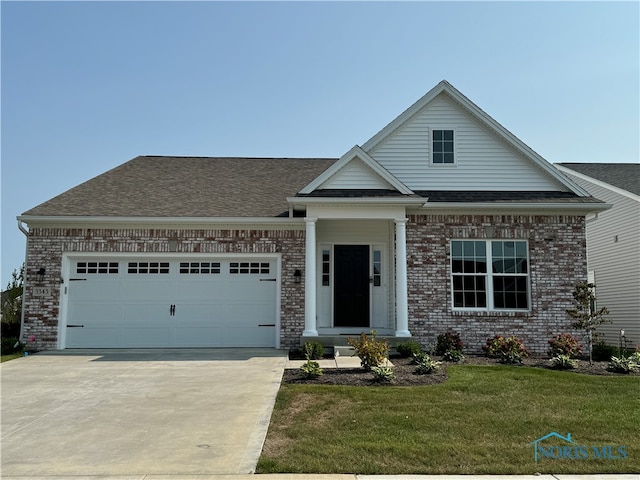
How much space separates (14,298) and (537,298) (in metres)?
13.8

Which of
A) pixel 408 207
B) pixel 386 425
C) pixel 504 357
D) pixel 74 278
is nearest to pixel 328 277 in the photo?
pixel 408 207

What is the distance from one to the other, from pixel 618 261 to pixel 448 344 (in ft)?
29.6

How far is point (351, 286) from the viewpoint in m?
14.2

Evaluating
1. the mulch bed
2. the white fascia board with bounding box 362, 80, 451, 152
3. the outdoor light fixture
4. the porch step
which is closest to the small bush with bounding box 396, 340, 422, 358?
the mulch bed

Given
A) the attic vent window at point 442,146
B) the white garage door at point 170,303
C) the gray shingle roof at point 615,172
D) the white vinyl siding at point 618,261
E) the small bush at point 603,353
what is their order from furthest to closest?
the gray shingle roof at point 615,172 → the white vinyl siding at point 618,261 → the attic vent window at point 442,146 → the white garage door at point 170,303 → the small bush at point 603,353

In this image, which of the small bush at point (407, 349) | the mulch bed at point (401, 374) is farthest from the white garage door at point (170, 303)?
the mulch bed at point (401, 374)

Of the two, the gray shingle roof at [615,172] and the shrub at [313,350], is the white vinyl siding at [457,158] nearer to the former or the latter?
the shrub at [313,350]

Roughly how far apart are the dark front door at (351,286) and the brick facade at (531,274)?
55.7 inches

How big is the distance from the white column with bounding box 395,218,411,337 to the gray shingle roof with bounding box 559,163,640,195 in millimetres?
9359

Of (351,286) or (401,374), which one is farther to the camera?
(351,286)

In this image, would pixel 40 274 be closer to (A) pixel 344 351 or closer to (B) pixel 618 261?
(A) pixel 344 351

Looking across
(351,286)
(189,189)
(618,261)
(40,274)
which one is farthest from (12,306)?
(618,261)

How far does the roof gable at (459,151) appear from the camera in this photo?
46.0 ft

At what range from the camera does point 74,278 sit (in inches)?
543
